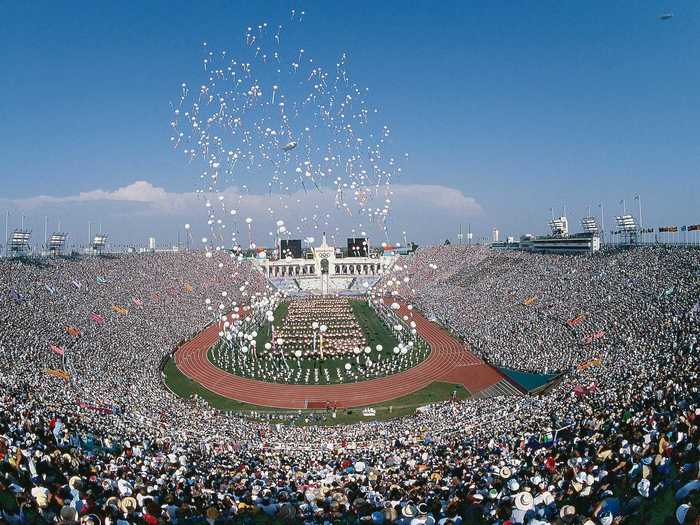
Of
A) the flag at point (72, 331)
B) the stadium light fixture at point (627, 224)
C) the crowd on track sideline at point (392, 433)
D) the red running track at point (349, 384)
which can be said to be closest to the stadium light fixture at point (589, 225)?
the stadium light fixture at point (627, 224)

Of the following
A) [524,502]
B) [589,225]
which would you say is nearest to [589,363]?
[524,502]

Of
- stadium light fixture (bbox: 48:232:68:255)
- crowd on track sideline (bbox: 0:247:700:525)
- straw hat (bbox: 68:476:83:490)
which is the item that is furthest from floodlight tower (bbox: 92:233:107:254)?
straw hat (bbox: 68:476:83:490)

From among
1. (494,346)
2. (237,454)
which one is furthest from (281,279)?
(237,454)

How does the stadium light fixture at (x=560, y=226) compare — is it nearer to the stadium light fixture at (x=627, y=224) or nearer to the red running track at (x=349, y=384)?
the stadium light fixture at (x=627, y=224)

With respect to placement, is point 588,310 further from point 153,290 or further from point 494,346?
point 153,290

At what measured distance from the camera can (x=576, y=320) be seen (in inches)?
1507

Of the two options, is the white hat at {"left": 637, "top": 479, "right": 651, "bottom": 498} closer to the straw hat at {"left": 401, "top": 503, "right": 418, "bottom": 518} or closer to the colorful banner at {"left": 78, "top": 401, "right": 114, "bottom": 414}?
the straw hat at {"left": 401, "top": 503, "right": 418, "bottom": 518}

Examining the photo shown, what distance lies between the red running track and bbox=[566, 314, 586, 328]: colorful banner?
7770 millimetres

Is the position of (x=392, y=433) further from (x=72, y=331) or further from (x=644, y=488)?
(x=72, y=331)

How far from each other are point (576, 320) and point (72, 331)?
41.0 metres

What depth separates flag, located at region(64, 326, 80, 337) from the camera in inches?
1437

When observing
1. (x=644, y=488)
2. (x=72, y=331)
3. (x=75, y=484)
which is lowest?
(x=72, y=331)

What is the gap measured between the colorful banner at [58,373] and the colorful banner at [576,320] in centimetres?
3663

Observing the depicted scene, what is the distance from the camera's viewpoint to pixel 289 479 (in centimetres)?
1490
